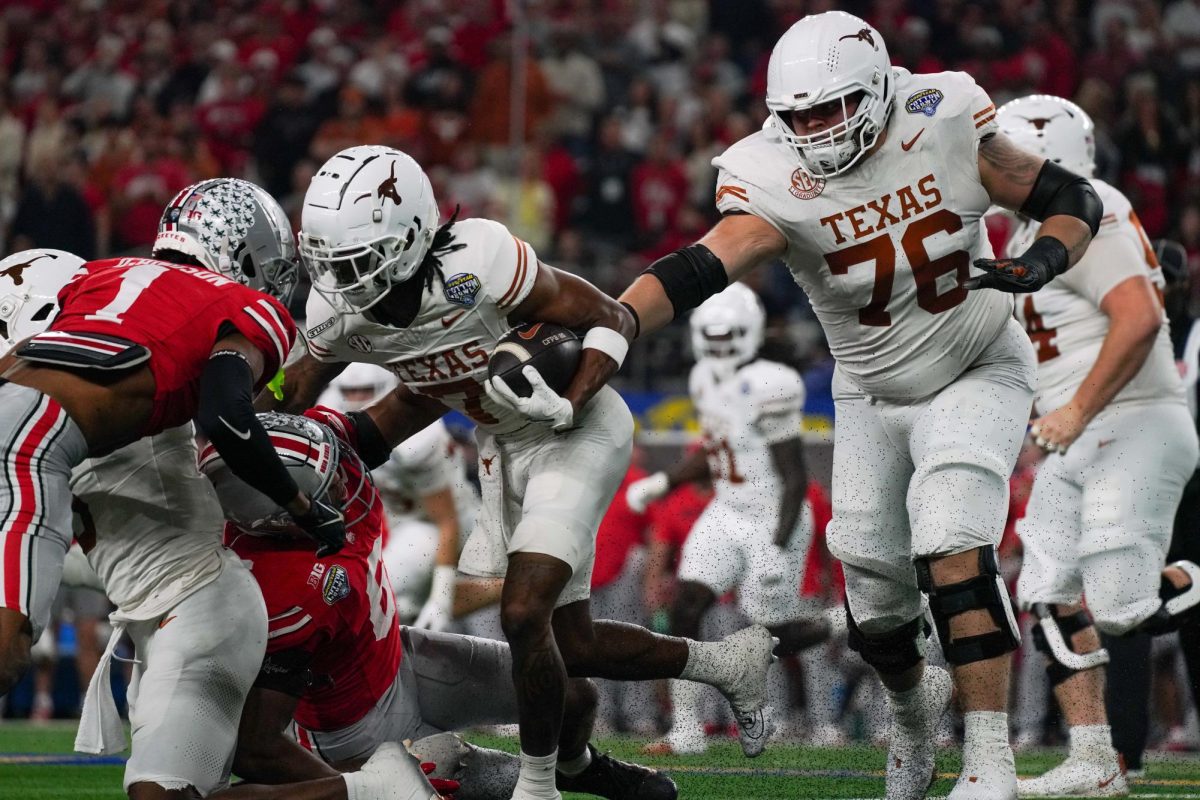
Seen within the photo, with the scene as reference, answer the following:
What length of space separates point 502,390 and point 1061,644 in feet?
9.11

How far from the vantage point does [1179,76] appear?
38.0ft

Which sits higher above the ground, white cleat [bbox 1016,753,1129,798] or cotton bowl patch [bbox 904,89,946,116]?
cotton bowl patch [bbox 904,89,946,116]

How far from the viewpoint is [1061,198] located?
468 centimetres

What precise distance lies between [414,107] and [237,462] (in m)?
9.36

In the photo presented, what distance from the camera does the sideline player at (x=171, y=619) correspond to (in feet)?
13.4

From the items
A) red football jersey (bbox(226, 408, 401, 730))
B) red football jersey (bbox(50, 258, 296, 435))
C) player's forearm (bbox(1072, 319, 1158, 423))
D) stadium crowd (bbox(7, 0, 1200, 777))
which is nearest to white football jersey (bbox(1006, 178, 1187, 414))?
player's forearm (bbox(1072, 319, 1158, 423))

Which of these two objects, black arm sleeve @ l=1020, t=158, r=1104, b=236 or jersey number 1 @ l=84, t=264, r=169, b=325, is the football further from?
black arm sleeve @ l=1020, t=158, r=1104, b=236

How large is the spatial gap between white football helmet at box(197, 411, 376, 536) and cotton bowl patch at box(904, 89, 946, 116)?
1811 mm

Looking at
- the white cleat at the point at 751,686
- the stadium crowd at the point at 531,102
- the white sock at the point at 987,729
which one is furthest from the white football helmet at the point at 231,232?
the stadium crowd at the point at 531,102

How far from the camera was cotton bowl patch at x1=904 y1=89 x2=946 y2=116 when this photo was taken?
4730 mm

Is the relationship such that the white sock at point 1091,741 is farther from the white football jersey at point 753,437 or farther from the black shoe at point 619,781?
the white football jersey at point 753,437

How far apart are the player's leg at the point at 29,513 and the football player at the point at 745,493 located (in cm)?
435

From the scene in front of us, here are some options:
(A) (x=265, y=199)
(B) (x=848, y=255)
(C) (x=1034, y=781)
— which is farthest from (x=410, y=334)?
(C) (x=1034, y=781)

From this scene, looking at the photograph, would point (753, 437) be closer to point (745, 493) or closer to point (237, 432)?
point (745, 493)
